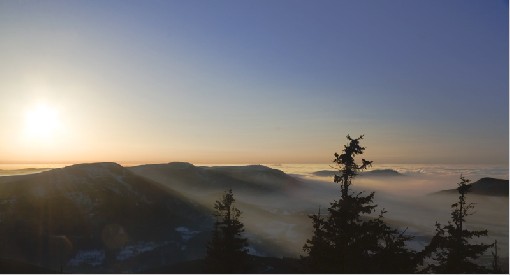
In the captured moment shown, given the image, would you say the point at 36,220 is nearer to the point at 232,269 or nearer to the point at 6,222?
the point at 6,222

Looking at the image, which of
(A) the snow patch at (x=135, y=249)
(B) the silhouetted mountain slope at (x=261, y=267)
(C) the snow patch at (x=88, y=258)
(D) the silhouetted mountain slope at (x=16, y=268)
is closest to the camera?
(D) the silhouetted mountain slope at (x=16, y=268)

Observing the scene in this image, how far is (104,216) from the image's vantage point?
18925 cm

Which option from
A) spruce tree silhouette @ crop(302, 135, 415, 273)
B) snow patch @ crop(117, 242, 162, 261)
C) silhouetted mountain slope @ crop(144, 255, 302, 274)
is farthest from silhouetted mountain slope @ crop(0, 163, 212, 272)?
spruce tree silhouette @ crop(302, 135, 415, 273)

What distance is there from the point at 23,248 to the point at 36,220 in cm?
1735

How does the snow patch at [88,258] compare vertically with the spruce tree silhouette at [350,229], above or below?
below

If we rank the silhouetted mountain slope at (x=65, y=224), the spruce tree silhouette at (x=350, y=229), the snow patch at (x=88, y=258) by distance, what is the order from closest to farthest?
the spruce tree silhouette at (x=350, y=229), the snow patch at (x=88, y=258), the silhouetted mountain slope at (x=65, y=224)

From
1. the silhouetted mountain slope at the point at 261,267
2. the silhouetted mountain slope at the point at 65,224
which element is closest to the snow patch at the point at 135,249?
the silhouetted mountain slope at the point at 65,224

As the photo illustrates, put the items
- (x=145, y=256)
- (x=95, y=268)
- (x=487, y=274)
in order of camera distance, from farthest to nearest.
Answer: (x=145, y=256) < (x=95, y=268) < (x=487, y=274)

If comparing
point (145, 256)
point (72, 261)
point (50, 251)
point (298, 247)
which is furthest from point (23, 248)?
point (298, 247)

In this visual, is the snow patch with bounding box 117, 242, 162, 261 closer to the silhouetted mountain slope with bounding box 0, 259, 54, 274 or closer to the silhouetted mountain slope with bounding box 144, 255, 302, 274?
the silhouetted mountain slope with bounding box 144, 255, 302, 274

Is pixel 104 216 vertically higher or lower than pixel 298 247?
higher

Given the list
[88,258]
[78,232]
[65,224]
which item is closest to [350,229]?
[88,258]

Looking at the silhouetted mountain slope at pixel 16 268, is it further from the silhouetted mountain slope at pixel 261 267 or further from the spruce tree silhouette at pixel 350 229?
the spruce tree silhouette at pixel 350 229

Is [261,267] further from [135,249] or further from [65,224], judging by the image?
[65,224]
